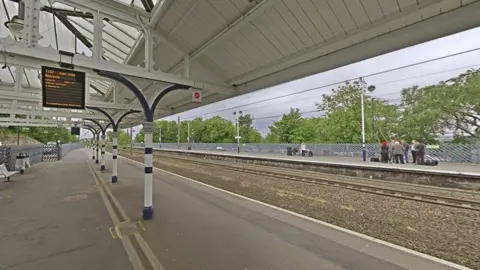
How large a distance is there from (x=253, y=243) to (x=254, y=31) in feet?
14.2

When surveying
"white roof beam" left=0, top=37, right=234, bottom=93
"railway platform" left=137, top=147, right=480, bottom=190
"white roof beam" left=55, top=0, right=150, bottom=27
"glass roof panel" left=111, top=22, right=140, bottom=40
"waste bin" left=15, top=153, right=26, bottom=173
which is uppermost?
"glass roof panel" left=111, top=22, right=140, bottom=40

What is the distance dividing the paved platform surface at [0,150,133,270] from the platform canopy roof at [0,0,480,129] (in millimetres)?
3541

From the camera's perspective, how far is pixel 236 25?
209 inches

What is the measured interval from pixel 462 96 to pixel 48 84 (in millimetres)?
29808

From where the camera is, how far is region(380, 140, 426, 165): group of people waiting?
51.9ft

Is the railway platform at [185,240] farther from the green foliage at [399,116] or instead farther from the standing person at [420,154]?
the green foliage at [399,116]

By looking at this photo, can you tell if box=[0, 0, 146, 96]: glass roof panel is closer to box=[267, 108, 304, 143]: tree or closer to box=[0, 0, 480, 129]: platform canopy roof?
box=[0, 0, 480, 129]: platform canopy roof

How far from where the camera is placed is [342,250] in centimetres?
399

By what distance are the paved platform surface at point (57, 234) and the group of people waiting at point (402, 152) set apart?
1725 centimetres

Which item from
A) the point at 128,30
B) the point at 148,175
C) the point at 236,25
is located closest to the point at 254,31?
the point at 236,25

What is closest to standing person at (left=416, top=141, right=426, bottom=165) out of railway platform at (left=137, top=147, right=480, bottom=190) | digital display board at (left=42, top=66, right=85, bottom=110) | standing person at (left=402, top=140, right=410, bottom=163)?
standing person at (left=402, top=140, right=410, bottom=163)

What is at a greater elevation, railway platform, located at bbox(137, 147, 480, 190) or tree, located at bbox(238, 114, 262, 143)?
tree, located at bbox(238, 114, 262, 143)

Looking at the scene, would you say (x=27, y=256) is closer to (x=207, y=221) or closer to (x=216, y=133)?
(x=207, y=221)

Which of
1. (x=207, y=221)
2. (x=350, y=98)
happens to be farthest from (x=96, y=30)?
(x=350, y=98)
